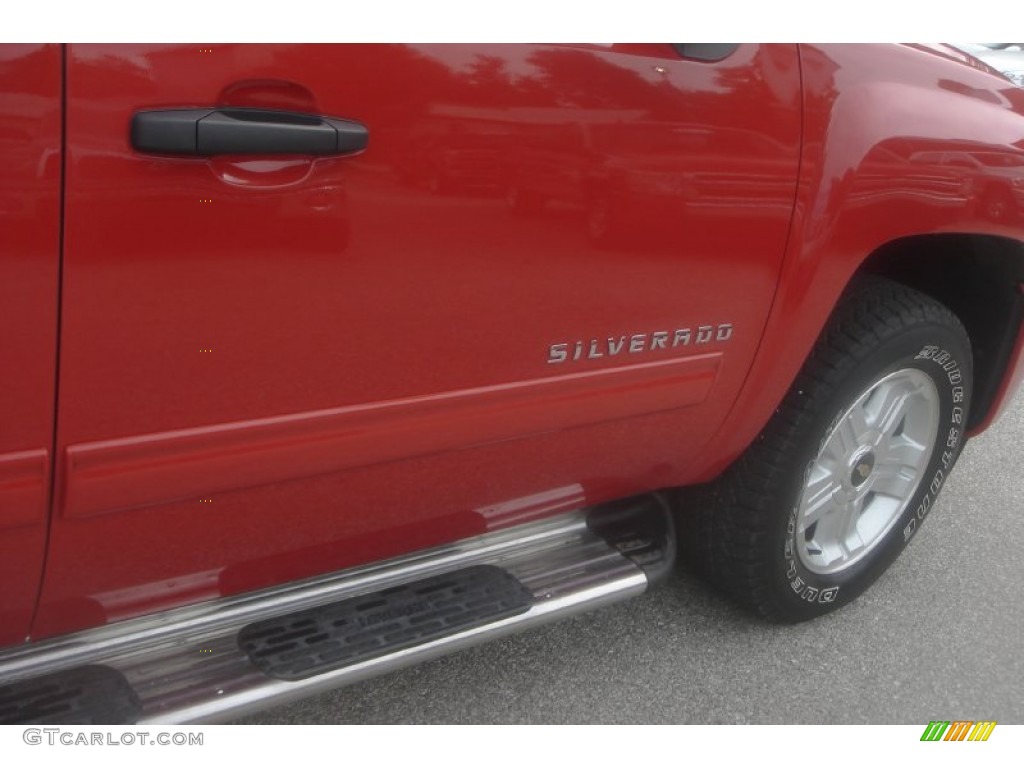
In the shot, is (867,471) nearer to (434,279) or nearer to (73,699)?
(434,279)

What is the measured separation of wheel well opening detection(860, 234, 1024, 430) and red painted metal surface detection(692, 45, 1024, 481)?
0.26 meters

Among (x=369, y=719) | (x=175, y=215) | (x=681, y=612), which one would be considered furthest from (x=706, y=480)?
(x=175, y=215)

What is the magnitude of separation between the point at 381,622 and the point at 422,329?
0.66 meters

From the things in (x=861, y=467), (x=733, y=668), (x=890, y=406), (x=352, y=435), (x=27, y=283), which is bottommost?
(x=733, y=668)

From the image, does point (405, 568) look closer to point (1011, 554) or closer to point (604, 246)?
point (604, 246)

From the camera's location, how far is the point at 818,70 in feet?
6.82

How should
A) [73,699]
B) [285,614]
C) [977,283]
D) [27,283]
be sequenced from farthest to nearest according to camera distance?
1. [977,283]
2. [285,614]
3. [73,699]
4. [27,283]

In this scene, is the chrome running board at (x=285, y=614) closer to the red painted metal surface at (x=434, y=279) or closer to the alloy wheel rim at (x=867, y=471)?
the red painted metal surface at (x=434, y=279)

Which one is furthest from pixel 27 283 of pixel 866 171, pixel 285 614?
pixel 866 171

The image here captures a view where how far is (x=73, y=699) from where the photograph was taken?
5.88ft

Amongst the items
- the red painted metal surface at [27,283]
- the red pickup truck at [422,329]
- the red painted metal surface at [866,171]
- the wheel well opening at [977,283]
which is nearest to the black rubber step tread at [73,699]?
the red pickup truck at [422,329]

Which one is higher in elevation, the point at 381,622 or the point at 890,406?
the point at 890,406

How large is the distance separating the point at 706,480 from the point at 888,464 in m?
0.59

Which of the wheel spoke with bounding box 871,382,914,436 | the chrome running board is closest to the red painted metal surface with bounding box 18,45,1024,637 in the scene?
the chrome running board
